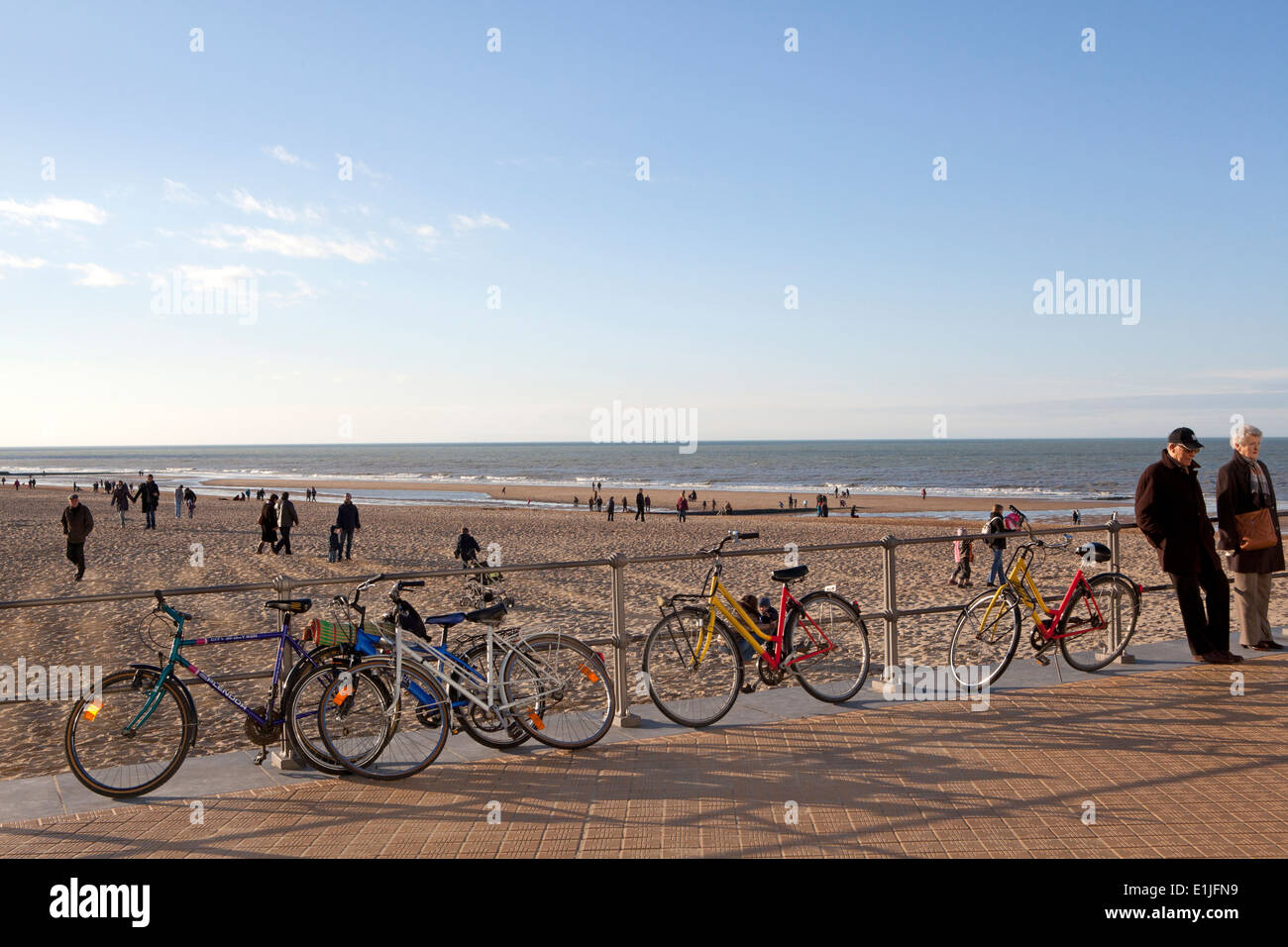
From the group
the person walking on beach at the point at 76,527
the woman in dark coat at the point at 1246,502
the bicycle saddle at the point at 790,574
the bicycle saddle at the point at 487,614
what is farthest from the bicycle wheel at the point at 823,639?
the person walking on beach at the point at 76,527

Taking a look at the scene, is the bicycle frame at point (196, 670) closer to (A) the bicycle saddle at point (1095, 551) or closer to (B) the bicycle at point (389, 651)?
(B) the bicycle at point (389, 651)

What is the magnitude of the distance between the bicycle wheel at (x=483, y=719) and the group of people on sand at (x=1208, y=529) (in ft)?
12.9

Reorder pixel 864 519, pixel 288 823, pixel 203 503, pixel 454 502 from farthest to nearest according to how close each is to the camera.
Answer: pixel 454 502 → pixel 203 503 → pixel 864 519 → pixel 288 823

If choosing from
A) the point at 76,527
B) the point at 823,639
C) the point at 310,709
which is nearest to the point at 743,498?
the point at 76,527

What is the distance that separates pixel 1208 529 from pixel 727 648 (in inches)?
170

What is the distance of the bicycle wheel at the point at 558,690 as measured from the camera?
530cm

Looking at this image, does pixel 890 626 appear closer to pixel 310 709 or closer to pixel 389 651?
pixel 389 651

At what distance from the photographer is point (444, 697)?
5070 millimetres

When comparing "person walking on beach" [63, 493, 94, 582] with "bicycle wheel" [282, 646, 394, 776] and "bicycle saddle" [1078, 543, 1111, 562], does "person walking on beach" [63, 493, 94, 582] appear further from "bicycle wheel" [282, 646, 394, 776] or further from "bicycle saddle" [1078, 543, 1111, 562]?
"bicycle saddle" [1078, 543, 1111, 562]

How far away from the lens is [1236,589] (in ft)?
25.9

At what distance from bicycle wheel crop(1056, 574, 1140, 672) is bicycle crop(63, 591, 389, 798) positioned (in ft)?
18.2

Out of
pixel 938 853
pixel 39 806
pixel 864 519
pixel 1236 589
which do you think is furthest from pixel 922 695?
pixel 864 519

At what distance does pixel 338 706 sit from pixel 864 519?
40.4 metres

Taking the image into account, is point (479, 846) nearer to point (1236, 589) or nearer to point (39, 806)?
point (39, 806)
